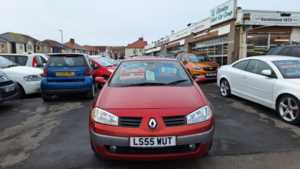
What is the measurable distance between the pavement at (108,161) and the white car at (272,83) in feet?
1.02

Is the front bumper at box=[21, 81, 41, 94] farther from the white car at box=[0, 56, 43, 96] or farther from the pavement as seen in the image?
the pavement

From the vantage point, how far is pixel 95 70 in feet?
32.8

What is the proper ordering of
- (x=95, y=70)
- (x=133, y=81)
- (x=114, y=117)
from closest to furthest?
1. (x=114, y=117)
2. (x=133, y=81)
3. (x=95, y=70)

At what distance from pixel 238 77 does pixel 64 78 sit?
5168 millimetres

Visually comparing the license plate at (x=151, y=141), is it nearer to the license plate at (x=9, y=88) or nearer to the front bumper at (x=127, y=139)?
the front bumper at (x=127, y=139)

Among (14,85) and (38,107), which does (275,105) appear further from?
(14,85)

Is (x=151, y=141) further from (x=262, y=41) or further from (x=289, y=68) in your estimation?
(x=262, y=41)

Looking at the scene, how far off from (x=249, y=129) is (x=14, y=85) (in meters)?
6.14

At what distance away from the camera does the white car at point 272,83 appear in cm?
498

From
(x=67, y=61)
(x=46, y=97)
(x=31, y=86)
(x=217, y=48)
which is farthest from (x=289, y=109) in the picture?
(x=217, y=48)

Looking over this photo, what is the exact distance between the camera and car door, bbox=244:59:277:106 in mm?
5555

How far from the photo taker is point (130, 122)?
2826 mm

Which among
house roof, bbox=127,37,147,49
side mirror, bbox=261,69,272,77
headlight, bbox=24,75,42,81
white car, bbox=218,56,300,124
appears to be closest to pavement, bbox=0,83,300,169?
white car, bbox=218,56,300,124

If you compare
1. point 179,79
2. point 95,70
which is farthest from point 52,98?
point 179,79
